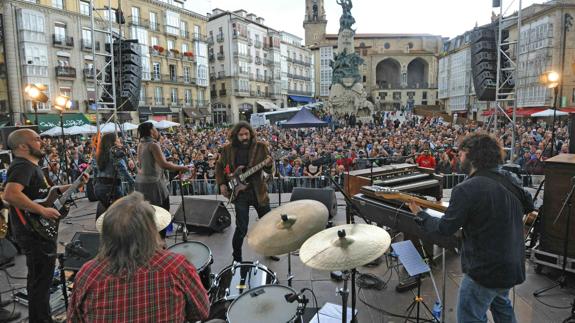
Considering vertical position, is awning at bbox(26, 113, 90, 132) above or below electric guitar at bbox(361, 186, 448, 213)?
above

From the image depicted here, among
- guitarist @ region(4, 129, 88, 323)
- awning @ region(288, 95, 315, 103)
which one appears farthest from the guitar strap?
awning @ region(288, 95, 315, 103)

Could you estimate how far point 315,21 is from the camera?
71312 mm

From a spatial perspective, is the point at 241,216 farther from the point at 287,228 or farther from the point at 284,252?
the point at 284,252

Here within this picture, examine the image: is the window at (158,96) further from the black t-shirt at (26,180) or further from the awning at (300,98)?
the black t-shirt at (26,180)

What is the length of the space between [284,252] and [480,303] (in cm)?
146

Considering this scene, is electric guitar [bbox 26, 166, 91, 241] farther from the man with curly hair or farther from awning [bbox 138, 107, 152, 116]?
awning [bbox 138, 107, 152, 116]

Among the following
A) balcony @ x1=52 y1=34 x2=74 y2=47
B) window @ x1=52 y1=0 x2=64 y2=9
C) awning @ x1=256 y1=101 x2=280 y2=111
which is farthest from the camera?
awning @ x1=256 y1=101 x2=280 y2=111

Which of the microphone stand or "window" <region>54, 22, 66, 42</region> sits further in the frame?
"window" <region>54, 22, 66, 42</region>

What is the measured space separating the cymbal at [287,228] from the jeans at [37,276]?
1.93 metres

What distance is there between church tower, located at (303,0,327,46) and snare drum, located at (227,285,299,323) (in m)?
→ 73.1

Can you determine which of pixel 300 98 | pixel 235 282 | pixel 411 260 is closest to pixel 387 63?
pixel 300 98

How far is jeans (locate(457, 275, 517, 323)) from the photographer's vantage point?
253 centimetres

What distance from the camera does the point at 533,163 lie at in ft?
31.9

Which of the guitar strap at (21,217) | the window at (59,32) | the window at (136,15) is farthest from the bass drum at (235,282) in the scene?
the window at (136,15)
